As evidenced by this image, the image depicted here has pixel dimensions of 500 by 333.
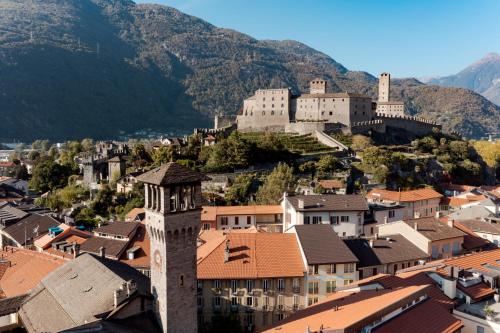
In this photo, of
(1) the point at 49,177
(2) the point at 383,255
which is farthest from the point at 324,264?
(1) the point at 49,177

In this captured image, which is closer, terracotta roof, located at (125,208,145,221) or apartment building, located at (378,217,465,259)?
apartment building, located at (378,217,465,259)

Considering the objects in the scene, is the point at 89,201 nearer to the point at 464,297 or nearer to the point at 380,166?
the point at 380,166

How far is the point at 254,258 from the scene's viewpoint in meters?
42.4

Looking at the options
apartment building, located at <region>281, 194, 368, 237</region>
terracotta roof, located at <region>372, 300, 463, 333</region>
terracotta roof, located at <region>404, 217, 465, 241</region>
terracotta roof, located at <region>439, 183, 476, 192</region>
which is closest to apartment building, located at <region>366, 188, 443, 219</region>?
apartment building, located at <region>281, 194, 368, 237</region>

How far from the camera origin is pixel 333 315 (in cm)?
2886

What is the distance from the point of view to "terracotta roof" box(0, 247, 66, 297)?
39500mm

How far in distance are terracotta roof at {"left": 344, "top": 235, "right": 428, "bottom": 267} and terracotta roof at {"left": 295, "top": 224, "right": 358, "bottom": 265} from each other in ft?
9.03


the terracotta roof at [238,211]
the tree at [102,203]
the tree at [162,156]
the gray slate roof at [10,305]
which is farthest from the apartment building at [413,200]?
the gray slate roof at [10,305]

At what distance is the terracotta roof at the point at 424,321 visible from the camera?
86.3 feet

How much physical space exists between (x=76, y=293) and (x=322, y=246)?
21112 mm

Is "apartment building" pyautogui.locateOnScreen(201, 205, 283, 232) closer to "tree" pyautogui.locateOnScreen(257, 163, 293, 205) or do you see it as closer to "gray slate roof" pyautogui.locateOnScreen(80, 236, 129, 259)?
"tree" pyautogui.locateOnScreen(257, 163, 293, 205)

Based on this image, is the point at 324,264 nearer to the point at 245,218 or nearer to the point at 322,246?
the point at 322,246

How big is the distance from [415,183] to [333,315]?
7083 centimetres

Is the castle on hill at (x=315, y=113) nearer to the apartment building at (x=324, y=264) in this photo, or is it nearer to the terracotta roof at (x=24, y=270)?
the apartment building at (x=324, y=264)
